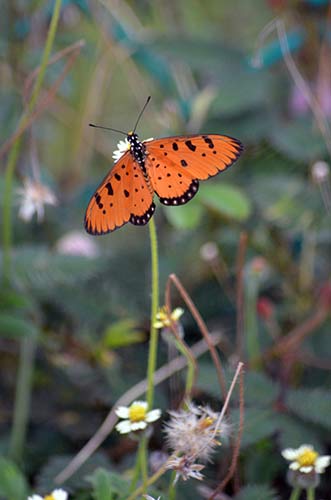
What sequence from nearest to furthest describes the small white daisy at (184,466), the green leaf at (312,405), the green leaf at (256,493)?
the small white daisy at (184,466) → the green leaf at (256,493) → the green leaf at (312,405)

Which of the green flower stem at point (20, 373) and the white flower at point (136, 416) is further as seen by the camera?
the green flower stem at point (20, 373)

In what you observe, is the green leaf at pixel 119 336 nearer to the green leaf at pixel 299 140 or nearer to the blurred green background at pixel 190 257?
the blurred green background at pixel 190 257

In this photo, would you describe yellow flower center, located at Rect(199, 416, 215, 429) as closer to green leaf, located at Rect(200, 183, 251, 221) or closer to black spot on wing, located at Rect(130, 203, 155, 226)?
black spot on wing, located at Rect(130, 203, 155, 226)

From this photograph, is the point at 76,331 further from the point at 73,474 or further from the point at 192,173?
the point at 192,173

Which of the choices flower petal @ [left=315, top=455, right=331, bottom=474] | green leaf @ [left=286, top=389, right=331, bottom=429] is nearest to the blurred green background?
green leaf @ [left=286, top=389, right=331, bottom=429]

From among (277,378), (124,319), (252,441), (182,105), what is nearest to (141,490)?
(252,441)

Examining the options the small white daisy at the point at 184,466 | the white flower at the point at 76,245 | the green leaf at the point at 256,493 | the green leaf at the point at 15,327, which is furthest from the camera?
the white flower at the point at 76,245

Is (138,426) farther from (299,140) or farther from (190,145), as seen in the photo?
(299,140)

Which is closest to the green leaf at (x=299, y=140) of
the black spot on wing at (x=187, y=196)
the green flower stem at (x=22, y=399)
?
the green flower stem at (x=22, y=399)
